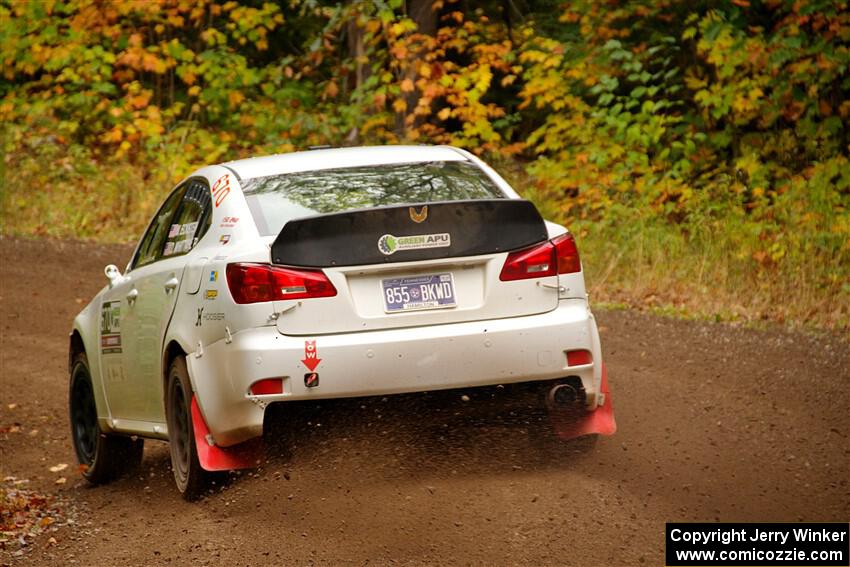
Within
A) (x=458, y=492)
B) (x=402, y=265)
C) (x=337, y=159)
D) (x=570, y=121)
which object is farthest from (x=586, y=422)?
(x=570, y=121)

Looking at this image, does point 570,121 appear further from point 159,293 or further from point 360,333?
point 360,333

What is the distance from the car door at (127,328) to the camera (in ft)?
24.0

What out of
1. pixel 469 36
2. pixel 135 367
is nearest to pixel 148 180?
pixel 469 36

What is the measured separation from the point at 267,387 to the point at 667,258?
31.5 ft

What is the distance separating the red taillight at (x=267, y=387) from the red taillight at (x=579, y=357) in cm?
135

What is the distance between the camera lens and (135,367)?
7.27 metres

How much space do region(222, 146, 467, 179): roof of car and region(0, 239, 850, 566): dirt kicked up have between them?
54.9 inches

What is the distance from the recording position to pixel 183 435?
21.5 feet

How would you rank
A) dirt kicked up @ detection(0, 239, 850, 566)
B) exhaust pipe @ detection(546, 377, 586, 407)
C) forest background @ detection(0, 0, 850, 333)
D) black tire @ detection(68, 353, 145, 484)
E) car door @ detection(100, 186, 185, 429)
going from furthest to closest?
1. forest background @ detection(0, 0, 850, 333)
2. black tire @ detection(68, 353, 145, 484)
3. car door @ detection(100, 186, 185, 429)
4. exhaust pipe @ detection(546, 377, 586, 407)
5. dirt kicked up @ detection(0, 239, 850, 566)

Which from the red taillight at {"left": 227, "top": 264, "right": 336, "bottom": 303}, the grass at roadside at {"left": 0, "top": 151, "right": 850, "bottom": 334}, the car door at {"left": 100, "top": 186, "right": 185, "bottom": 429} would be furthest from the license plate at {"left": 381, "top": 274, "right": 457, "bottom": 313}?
the grass at roadside at {"left": 0, "top": 151, "right": 850, "bottom": 334}

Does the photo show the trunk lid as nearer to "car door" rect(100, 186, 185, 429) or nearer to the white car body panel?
the white car body panel

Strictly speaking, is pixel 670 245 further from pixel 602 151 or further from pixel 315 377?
pixel 315 377

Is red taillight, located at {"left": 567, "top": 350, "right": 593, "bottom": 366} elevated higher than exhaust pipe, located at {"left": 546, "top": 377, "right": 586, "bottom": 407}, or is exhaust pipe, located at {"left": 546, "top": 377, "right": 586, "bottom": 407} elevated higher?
red taillight, located at {"left": 567, "top": 350, "right": 593, "bottom": 366}

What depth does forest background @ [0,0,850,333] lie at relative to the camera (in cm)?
1452
